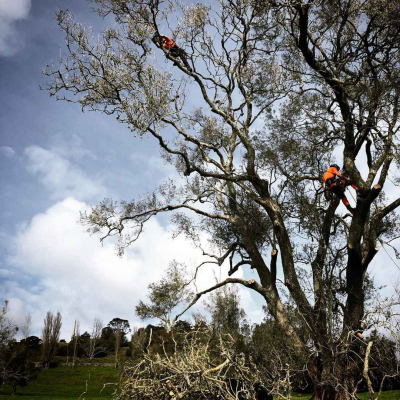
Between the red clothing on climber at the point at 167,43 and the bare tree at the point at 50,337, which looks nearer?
the red clothing on climber at the point at 167,43

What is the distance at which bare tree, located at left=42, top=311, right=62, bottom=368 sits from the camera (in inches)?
1547

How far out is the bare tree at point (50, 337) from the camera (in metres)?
39.3

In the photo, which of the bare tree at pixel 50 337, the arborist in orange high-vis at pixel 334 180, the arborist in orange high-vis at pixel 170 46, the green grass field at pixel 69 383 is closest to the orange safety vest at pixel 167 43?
the arborist in orange high-vis at pixel 170 46

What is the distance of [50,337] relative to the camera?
40.7m

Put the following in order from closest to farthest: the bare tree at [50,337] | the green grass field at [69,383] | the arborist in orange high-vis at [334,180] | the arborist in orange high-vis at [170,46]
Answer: the arborist in orange high-vis at [334,180] → the arborist in orange high-vis at [170,46] → the green grass field at [69,383] → the bare tree at [50,337]

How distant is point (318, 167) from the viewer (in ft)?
41.9

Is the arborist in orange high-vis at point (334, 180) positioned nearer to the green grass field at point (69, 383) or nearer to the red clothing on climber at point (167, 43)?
the red clothing on climber at point (167, 43)

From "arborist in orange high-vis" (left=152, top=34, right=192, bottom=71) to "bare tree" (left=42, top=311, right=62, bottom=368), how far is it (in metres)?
37.3

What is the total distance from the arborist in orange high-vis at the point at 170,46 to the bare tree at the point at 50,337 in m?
37.3

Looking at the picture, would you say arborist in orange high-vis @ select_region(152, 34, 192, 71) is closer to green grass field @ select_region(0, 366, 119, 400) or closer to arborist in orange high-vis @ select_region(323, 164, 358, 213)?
arborist in orange high-vis @ select_region(323, 164, 358, 213)

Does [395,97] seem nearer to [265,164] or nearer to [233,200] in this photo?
[265,164]

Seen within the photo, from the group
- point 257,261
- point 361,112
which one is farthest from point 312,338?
point 361,112

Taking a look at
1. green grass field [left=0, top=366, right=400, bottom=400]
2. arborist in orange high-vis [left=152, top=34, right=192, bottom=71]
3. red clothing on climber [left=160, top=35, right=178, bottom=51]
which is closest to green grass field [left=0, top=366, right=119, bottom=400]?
green grass field [left=0, top=366, right=400, bottom=400]

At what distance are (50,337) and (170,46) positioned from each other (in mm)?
38150
